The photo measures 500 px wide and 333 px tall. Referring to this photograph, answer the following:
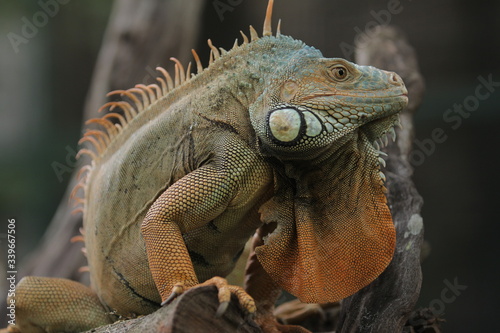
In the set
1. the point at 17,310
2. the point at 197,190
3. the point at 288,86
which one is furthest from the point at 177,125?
the point at 17,310

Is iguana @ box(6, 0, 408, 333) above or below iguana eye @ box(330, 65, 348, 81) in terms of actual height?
below

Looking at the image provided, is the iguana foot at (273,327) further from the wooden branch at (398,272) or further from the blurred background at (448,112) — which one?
the blurred background at (448,112)

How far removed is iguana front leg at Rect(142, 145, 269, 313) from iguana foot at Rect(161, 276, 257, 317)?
21 millimetres

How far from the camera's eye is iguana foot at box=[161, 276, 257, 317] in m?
1.97

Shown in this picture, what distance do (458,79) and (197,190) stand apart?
474 cm

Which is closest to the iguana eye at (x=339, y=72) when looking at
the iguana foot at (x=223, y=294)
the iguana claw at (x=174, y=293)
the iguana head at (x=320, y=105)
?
the iguana head at (x=320, y=105)

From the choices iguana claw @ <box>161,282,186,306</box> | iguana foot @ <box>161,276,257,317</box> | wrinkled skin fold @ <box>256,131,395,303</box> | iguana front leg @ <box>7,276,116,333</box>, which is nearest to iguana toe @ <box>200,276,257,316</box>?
iguana foot @ <box>161,276,257,317</box>

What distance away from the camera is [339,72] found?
2516mm

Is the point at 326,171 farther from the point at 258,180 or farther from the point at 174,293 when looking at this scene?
the point at 174,293

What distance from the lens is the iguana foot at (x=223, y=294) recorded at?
1.97 meters

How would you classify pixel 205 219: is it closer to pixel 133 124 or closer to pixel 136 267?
pixel 136 267

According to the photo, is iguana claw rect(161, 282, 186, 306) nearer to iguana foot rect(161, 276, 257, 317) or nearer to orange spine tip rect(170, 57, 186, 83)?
iguana foot rect(161, 276, 257, 317)

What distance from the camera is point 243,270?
3.69 m

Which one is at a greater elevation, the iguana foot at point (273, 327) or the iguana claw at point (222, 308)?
the iguana claw at point (222, 308)
